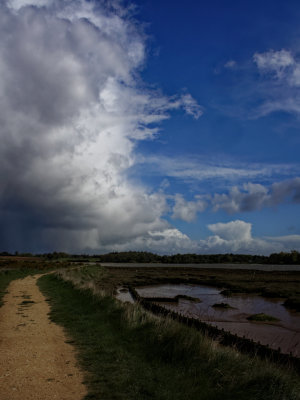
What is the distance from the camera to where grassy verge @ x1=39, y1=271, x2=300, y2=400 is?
287 inches

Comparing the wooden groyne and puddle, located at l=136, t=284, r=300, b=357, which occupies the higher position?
Answer: the wooden groyne

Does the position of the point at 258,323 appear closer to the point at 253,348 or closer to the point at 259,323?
the point at 259,323

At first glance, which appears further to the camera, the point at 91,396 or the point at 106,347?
the point at 106,347

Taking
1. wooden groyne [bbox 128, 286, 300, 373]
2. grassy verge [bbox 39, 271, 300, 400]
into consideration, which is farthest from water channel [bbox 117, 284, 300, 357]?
grassy verge [bbox 39, 271, 300, 400]

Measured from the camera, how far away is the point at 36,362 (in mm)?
9086

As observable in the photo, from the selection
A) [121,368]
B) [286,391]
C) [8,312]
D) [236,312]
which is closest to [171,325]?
[121,368]

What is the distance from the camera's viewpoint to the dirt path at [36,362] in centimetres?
709

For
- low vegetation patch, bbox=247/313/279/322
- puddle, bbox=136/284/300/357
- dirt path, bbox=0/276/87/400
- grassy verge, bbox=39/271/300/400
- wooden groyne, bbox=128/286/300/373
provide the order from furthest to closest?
1. low vegetation patch, bbox=247/313/279/322
2. puddle, bbox=136/284/300/357
3. wooden groyne, bbox=128/286/300/373
4. grassy verge, bbox=39/271/300/400
5. dirt path, bbox=0/276/87/400

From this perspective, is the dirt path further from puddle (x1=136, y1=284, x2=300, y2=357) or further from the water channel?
puddle (x1=136, y1=284, x2=300, y2=357)

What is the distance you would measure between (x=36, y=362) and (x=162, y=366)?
12.0ft

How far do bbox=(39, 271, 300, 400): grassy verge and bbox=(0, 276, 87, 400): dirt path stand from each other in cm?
46

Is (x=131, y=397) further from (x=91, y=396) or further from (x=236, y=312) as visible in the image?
(x=236, y=312)

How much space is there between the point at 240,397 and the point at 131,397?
247 centimetres

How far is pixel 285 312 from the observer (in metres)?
32.8
